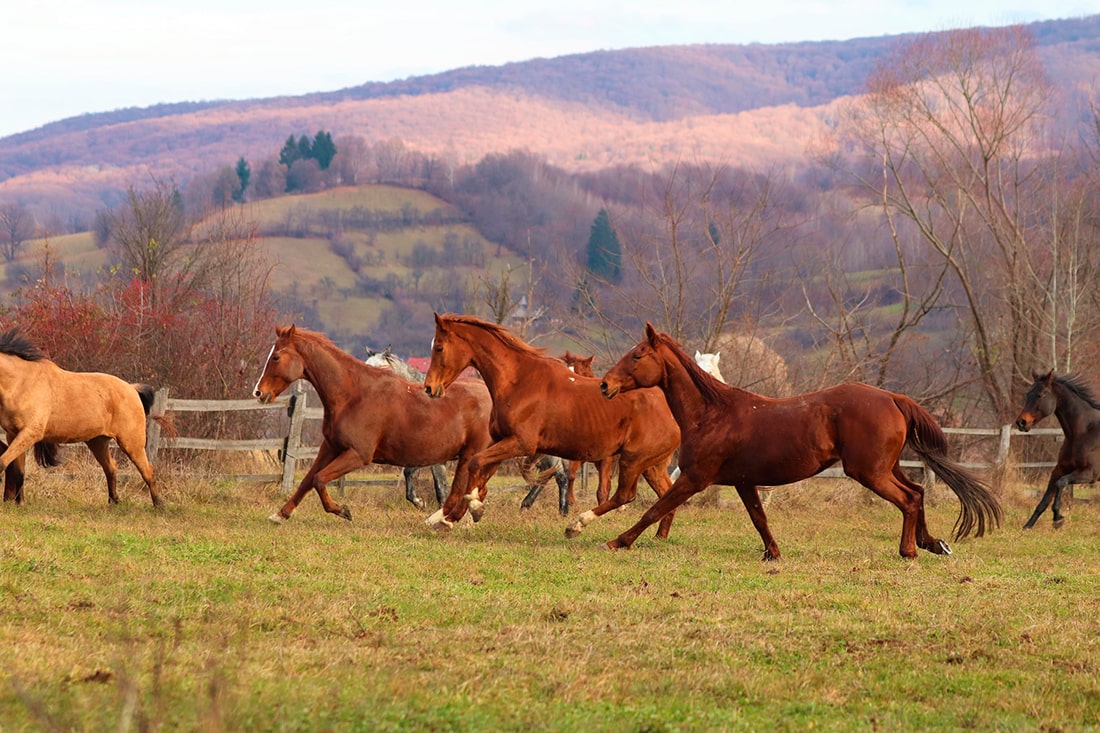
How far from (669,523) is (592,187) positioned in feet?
348

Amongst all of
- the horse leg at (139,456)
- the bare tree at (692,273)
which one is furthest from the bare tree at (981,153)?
the horse leg at (139,456)

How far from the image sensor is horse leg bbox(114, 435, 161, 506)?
12.2m

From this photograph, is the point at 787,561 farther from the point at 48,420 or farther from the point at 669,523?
the point at 48,420

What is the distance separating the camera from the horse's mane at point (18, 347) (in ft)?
37.5

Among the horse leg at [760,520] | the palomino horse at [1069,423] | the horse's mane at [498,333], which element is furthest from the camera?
the palomino horse at [1069,423]

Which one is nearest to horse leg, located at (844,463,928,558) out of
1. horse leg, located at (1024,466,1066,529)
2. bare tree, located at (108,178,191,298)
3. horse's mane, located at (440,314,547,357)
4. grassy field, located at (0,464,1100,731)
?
grassy field, located at (0,464,1100,731)

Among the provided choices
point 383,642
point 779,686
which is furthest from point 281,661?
point 779,686

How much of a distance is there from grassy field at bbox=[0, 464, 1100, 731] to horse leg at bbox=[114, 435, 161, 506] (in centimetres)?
28

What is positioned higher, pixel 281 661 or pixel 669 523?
pixel 281 661

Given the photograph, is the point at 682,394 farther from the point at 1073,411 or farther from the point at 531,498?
the point at 1073,411

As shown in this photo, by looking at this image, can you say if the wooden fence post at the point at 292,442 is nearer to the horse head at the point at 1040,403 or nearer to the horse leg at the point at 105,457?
the horse leg at the point at 105,457

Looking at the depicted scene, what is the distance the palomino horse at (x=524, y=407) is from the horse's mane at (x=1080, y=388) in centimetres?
735

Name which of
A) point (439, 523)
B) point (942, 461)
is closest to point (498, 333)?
point (439, 523)

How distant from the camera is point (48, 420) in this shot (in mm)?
11484
